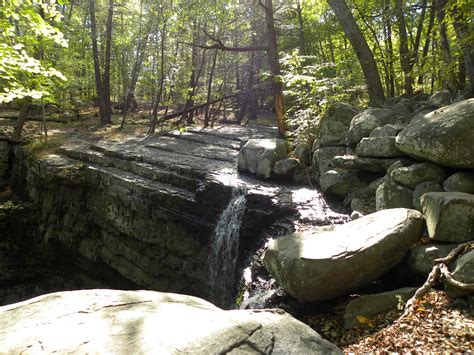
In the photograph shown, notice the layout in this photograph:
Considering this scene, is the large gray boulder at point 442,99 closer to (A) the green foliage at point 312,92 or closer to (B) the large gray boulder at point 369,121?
(B) the large gray boulder at point 369,121

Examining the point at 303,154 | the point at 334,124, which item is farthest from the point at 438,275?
the point at 303,154

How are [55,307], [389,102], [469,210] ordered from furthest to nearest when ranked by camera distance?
[389,102] < [469,210] < [55,307]

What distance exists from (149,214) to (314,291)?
6.62 m

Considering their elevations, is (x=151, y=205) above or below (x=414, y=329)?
above

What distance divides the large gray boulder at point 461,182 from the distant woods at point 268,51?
2270mm

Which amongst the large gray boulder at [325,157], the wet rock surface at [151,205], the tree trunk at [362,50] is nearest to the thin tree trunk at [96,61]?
the wet rock surface at [151,205]

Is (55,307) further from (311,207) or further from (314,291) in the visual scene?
(311,207)

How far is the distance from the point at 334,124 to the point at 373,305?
20.0 ft

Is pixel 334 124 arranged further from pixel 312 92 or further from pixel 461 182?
pixel 461 182

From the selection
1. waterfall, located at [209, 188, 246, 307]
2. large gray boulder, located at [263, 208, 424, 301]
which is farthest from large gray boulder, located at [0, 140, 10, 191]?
large gray boulder, located at [263, 208, 424, 301]

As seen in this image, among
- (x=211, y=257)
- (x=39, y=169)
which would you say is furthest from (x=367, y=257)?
(x=39, y=169)

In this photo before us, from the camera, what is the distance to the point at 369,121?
820 centimetres

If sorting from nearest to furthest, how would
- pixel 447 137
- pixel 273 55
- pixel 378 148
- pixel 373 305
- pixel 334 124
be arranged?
pixel 373 305 < pixel 447 137 < pixel 378 148 < pixel 334 124 < pixel 273 55

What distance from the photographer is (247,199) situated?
876 centimetres
